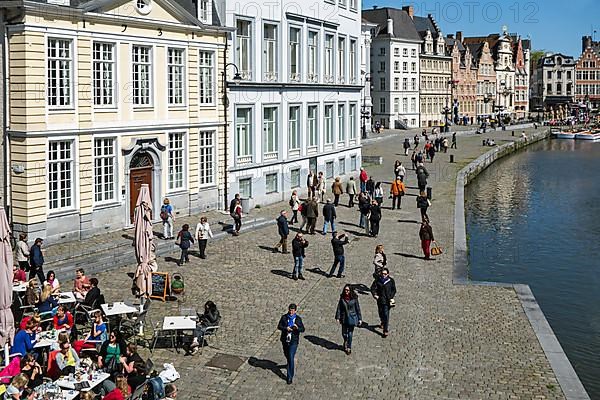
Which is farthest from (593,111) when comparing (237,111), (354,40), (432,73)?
(237,111)

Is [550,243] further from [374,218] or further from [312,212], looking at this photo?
[312,212]

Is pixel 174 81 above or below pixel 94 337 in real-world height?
above

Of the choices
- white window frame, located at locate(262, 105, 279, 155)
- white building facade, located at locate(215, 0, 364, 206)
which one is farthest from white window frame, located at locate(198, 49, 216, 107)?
white window frame, located at locate(262, 105, 279, 155)

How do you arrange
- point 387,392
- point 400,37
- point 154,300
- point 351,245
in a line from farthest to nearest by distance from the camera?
1. point 400,37
2. point 351,245
3. point 154,300
4. point 387,392

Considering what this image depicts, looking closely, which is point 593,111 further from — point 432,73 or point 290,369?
point 290,369

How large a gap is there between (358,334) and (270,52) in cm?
2215

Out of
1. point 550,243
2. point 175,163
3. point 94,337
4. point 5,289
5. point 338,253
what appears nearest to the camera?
point 5,289

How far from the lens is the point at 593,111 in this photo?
16038cm

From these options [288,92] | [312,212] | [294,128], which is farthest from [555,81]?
[312,212]

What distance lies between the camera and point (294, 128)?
133 ft

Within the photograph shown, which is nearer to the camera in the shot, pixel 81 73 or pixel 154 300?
pixel 154 300

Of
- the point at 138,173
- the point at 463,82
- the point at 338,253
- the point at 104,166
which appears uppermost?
the point at 463,82

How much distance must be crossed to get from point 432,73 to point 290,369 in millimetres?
94566

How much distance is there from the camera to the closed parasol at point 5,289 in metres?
14.9
